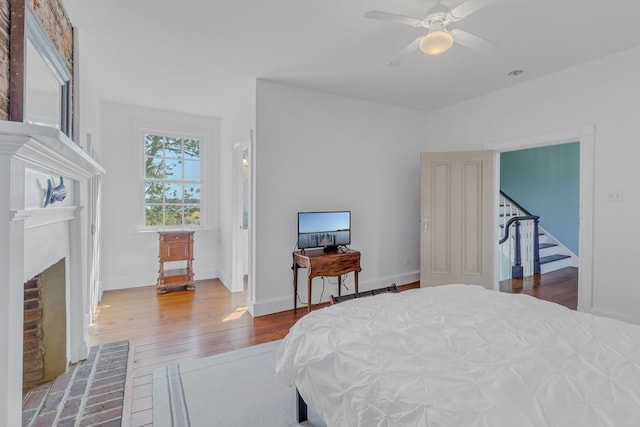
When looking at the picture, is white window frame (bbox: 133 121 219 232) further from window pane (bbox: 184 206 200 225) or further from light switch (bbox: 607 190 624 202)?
light switch (bbox: 607 190 624 202)

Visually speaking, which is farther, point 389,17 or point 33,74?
point 389,17

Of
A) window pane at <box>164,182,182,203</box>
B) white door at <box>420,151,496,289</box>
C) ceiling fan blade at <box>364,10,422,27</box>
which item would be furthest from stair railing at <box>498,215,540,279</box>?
window pane at <box>164,182,182,203</box>

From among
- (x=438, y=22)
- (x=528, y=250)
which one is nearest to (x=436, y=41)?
(x=438, y=22)

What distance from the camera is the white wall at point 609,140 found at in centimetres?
274

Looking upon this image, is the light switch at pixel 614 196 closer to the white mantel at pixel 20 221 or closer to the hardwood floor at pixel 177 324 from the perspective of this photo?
the hardwood floor at pixel 177 324

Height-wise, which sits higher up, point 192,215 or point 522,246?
point 192,215

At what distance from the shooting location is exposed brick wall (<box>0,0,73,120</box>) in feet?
4.27

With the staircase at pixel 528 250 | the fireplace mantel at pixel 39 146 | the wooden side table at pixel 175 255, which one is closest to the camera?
the fireplace mantel at pixel 39 146

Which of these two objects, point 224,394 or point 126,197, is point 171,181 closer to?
point 126,197

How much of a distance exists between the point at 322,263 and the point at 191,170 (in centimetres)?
279

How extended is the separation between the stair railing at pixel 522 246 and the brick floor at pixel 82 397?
5.16 m

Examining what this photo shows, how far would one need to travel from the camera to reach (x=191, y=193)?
4754 millimetres

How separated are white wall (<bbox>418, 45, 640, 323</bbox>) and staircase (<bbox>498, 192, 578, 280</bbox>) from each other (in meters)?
1.63

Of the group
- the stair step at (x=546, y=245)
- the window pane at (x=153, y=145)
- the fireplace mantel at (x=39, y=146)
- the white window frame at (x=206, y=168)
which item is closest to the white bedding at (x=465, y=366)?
the fireplace mantel at (x=39, y=146)
